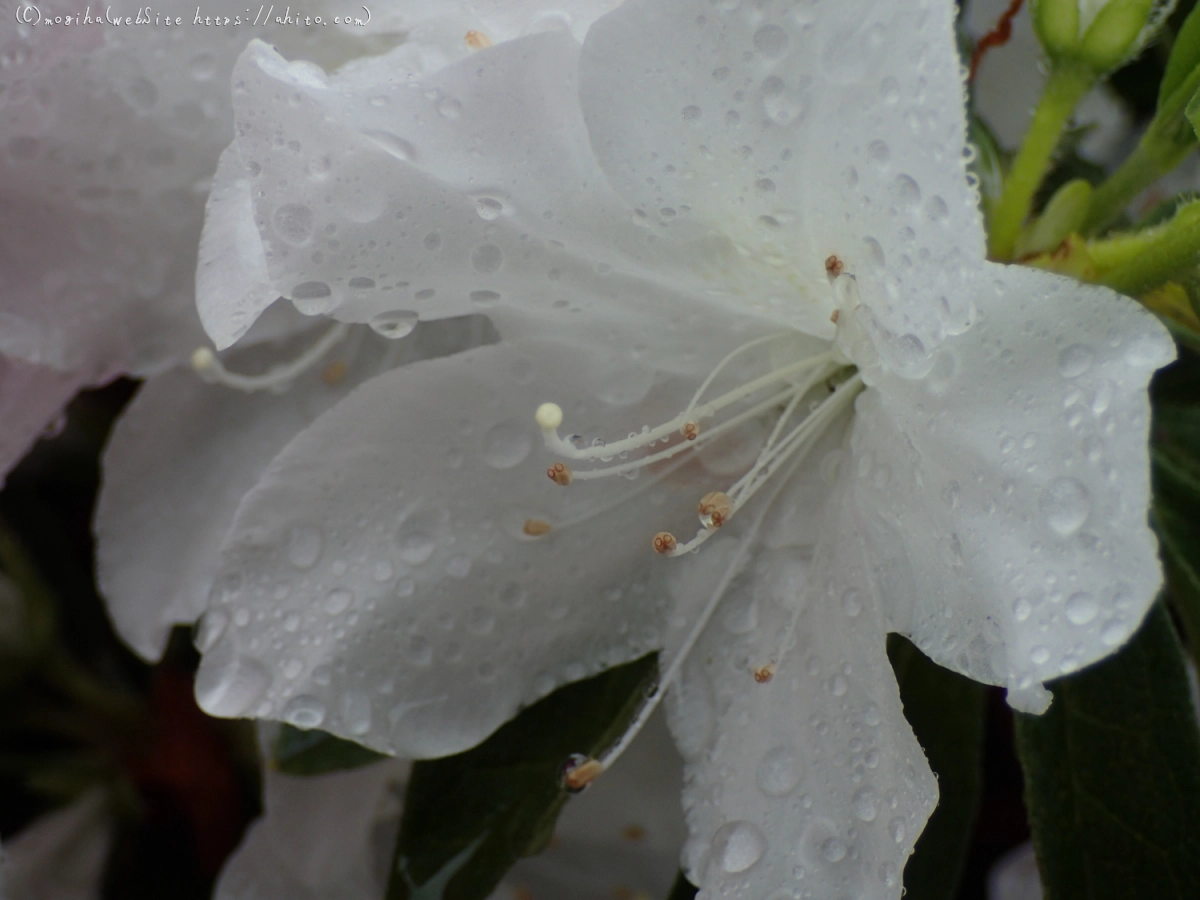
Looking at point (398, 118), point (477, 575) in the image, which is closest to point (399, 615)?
point (477, 575)

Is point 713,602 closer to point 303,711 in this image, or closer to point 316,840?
point 303,711

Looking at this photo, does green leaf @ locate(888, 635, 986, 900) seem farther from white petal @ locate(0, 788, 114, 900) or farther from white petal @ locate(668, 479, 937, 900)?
white petal @ locate(0, 788, 114, 900)

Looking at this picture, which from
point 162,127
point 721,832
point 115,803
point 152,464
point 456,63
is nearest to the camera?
point 456,63

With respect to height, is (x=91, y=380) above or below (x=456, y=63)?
below

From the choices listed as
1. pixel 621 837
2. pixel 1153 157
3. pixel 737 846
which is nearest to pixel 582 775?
pixel 737 846

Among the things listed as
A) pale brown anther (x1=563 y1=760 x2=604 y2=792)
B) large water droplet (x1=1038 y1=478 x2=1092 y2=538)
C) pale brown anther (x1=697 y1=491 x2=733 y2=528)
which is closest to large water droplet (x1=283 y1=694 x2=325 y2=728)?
pale brown anther (x1=563 y1=760 x2=604 y2=792)

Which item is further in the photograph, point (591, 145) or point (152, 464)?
point (152, 464)

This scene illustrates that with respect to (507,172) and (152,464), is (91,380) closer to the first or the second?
(152,464)
